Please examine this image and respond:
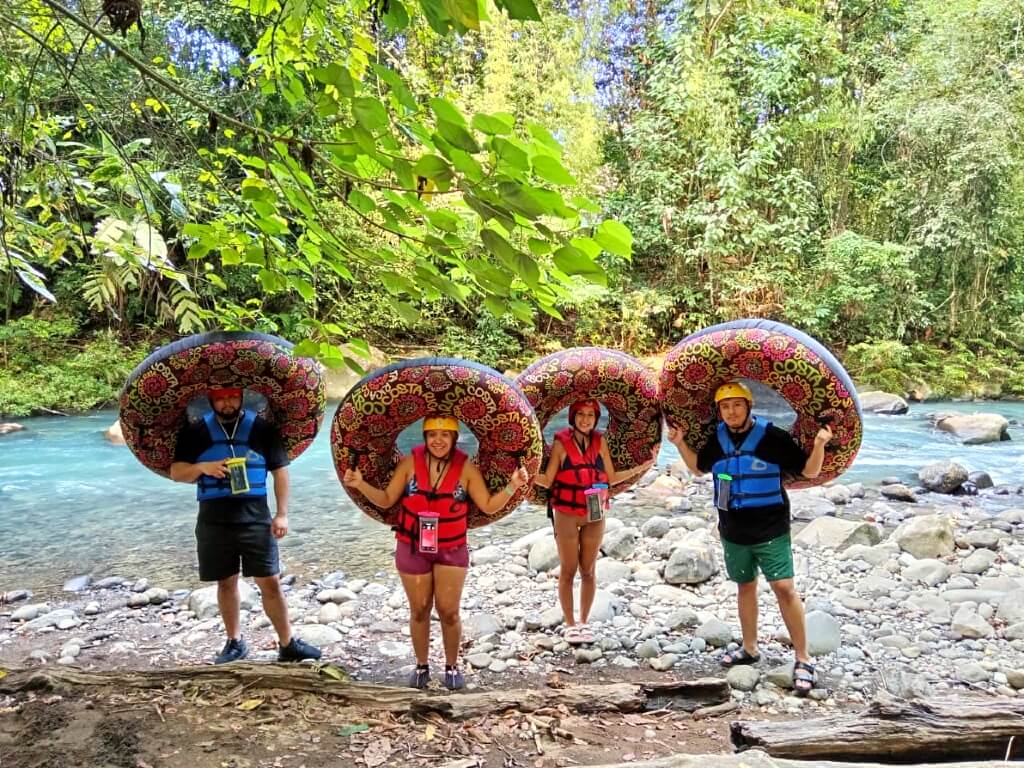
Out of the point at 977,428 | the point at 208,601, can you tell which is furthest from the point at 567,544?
the point at 977,428

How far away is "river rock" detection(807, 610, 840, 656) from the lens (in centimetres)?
437

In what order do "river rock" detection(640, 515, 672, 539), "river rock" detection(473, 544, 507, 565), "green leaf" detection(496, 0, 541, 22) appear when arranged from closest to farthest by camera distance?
1. "green leaf" detection(496, 0, 541, 22)
2. "river rock" detection(473, 544, 507, 565)
3. "river rock" detection(640, 515, 672, 539)

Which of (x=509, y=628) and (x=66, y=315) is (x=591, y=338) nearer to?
(x=66, y=315)

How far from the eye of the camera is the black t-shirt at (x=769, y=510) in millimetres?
3854

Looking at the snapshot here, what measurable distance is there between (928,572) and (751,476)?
3144mm

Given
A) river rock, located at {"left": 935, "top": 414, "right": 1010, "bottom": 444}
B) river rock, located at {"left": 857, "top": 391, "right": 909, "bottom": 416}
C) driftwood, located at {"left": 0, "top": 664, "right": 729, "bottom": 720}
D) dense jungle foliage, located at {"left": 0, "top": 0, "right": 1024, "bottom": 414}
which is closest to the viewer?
driftwood, located at {"left": 0, "top": 664, "right": 729, "bottom": 720}

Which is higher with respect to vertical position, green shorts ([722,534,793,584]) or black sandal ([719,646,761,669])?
green shorts ([722,534,793,584])

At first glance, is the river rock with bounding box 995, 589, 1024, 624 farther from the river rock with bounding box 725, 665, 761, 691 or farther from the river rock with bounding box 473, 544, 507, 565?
the river rock with bounding box 473, 544, 507, 565

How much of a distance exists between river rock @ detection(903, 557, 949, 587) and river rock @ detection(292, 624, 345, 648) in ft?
15.0

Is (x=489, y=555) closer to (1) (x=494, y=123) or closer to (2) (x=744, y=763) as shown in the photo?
(2) (x=744, y=763)

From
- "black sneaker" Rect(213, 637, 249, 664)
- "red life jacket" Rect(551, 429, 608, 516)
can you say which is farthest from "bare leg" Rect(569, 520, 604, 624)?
"black sneaker" Rect(213, 637, 249, 664)

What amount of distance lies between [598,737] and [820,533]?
15.0 ft

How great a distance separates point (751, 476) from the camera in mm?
3859

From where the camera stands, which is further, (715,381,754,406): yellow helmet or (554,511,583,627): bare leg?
(554,511,583,627): bare leg
